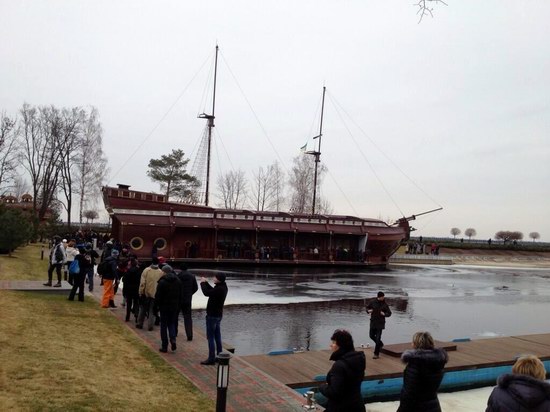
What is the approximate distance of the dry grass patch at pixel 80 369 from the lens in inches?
220

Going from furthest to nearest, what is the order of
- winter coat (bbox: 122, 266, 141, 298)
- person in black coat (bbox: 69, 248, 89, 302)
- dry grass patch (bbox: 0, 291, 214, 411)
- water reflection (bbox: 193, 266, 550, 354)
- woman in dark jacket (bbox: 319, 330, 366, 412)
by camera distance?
water reflection (bbox: 193, 266, 550, 354)
person in black coat (bbox: 69, 248, 89, 302)
winter coat (bbox: 122, 266, 141, 298)
dry grass patch (bbox: 0, 291, 214, 411)
woman in dark jacket (bbox: 319, 330, 366, 412)

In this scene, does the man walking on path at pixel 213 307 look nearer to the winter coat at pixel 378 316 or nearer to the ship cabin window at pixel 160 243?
the winter coat at pixel 378 316

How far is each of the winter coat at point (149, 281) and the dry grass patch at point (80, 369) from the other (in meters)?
0.90

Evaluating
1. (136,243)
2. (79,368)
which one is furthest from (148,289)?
(136,243)

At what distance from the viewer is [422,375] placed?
4410 millimetres

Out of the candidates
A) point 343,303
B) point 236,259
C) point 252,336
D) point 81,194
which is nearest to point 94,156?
point 81,194

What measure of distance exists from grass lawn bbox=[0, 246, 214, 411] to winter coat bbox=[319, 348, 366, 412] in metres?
2.18

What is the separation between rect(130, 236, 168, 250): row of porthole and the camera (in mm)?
31688

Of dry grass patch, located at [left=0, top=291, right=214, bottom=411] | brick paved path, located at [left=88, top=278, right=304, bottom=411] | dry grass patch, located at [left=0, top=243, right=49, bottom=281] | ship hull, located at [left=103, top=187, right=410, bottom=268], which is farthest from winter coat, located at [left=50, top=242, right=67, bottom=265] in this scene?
ship hull, located at [left=103, top=187, right=410, bottom=268]

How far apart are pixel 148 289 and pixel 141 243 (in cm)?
2298

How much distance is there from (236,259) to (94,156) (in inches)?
879

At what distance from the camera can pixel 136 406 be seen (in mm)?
5680

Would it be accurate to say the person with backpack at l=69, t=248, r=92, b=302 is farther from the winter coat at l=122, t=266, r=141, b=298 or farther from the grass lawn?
the winter coat at l=122, t=266, r=141, b=298

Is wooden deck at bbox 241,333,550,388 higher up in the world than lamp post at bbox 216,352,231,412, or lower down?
lower down
